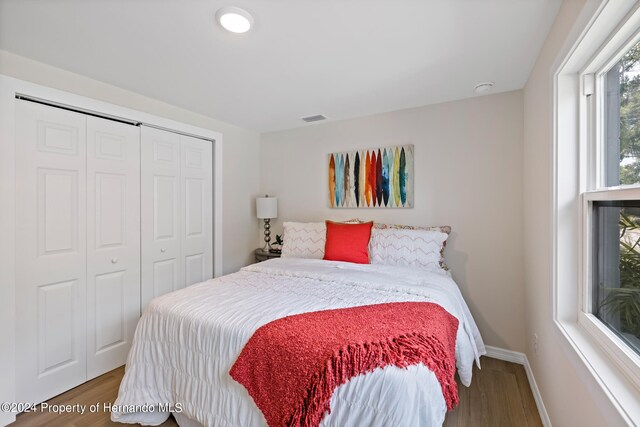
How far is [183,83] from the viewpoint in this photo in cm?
229

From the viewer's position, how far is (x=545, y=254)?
1678 millimetres

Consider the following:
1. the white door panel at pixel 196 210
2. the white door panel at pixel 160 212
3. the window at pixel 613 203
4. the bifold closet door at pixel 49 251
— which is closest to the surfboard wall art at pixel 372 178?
the white door panel at pixel 196 210

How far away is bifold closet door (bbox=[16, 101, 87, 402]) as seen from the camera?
1894 mm

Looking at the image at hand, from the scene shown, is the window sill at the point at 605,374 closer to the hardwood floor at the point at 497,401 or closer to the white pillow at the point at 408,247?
the hardwood floor at the point at 497,401

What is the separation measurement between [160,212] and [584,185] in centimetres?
313

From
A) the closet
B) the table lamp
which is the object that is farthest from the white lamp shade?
the closet

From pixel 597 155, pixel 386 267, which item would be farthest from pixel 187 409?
pixel 597 155

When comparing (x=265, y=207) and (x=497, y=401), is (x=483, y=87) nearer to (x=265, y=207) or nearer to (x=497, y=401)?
(x=497, y=401)

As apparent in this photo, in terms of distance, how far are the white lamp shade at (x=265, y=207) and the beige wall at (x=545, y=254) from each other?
261 cm

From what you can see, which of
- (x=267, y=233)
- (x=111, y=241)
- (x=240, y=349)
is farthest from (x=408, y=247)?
(x=111, y=241)

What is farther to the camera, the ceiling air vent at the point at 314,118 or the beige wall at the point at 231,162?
the ceiling air vent at the point at 314,118

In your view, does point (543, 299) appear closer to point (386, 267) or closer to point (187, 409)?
point (386, 267)

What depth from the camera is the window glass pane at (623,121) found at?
1020 millimetres

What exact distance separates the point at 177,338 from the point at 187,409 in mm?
374
